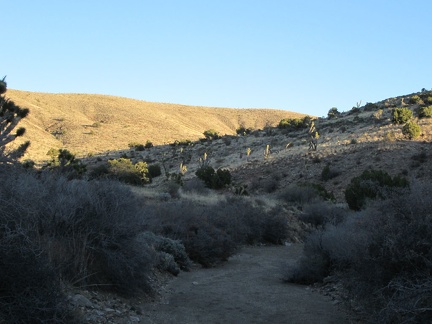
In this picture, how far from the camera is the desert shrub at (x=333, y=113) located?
2709 inches

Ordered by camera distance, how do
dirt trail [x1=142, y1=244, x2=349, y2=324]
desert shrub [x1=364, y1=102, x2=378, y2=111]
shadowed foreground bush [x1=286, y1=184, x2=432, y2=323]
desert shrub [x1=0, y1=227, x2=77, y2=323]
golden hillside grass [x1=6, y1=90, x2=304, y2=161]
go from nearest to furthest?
desert shrub [x1=0, y1=227, x2=77, y2=323], shadowed foreground bush [x1=286, y1=184, x2=432, y2=323], dirt trail [x1=142, y1=244, x2=349, y2=324], desert shrub [x1=364, y1=102, x2=378, y2=111], golden hillside grass [x1=6, y1=90, x2=304, y2=161]

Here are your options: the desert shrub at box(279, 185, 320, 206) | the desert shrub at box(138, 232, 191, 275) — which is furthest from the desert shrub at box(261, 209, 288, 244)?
the desert shrub at box(279, 185, 320, 206)

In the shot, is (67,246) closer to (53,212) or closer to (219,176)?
(53,212)

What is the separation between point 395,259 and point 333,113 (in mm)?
68083

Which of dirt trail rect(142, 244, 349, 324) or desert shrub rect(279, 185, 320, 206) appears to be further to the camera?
desert shrub rect(279, 185, 320, 206)

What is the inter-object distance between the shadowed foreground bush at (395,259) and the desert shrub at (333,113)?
6270cm

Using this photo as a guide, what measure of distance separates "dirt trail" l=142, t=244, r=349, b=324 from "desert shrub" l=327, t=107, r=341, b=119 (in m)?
57.2

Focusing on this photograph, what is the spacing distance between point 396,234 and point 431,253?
610mm

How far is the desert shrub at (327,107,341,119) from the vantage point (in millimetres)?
68812

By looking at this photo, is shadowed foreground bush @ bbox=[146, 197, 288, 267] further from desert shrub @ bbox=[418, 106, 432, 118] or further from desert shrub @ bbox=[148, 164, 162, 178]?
desert shrub @ bbox=[418, 106, 432, 118]

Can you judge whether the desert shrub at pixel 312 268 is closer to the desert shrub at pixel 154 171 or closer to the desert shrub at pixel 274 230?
the desert shrub at pixel 274 230

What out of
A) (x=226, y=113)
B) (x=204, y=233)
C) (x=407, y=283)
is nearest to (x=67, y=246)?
(x=407, y=283)

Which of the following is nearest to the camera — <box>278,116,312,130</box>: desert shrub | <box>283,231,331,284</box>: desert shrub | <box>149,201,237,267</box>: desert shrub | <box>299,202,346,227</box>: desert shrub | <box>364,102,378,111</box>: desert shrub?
<box>283,231,331,284</box>: desert shrub

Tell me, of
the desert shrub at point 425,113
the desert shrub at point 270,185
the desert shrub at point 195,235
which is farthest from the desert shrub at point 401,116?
the desert shrub at point 195,235
